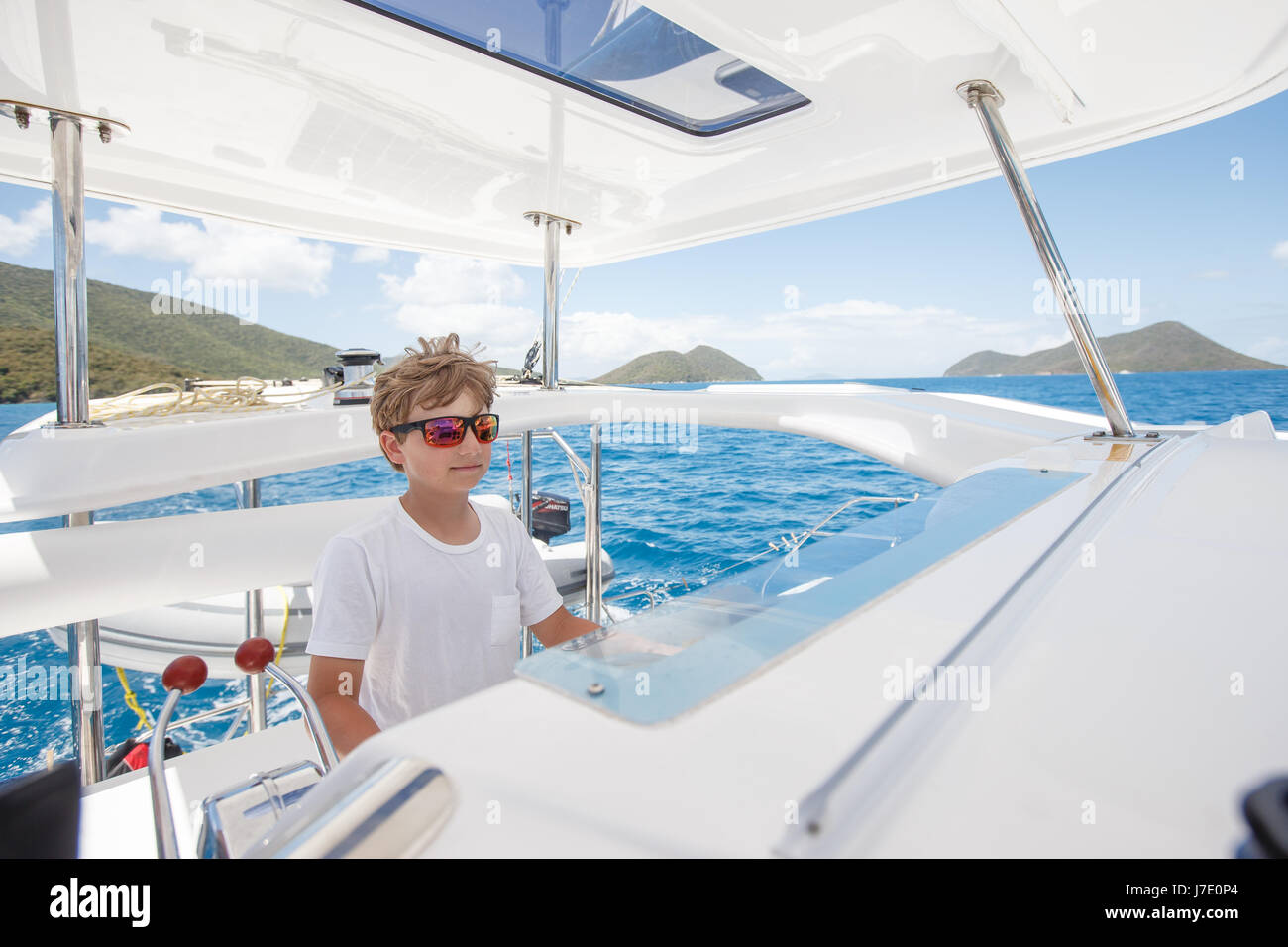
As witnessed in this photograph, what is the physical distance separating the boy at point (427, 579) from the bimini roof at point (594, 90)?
0.69 metres

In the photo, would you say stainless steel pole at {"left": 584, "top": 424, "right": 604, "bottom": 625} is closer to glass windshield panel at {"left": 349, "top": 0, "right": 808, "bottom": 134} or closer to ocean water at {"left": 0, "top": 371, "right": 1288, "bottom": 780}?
ocean water at {"left": 0, "top": 371, "right": 1288, "bottom": 780}

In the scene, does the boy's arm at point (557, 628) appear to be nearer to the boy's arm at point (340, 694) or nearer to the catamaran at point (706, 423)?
the boy's arm at point (340, 694)

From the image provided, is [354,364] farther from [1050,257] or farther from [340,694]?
[1050,257]

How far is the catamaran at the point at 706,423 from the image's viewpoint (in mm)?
314

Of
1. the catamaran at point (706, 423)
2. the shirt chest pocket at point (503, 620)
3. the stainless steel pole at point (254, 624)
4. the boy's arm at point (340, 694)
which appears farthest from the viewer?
the stainless steel pole at point (254, 624)

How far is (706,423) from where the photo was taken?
247 cm

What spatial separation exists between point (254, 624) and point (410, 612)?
139cm

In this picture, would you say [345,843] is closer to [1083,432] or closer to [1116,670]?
[1116,670]

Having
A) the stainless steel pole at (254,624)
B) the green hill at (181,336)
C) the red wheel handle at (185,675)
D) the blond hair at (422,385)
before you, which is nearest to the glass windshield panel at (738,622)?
the red wheel handle at (185,675)

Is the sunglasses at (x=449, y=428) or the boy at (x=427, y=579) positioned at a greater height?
the sunglasses at (x=449, y=428)

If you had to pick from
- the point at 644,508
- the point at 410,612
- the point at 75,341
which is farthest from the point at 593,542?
the point at 644,508

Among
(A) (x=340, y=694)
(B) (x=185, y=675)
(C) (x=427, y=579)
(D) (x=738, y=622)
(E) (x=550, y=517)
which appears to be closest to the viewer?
(D) (x=738, y=622)

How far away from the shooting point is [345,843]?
29 centimetres
